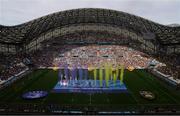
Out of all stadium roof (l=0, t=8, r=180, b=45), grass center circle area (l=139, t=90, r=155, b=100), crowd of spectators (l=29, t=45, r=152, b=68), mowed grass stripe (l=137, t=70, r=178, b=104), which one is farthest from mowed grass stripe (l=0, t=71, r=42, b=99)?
stadium roof (l=0, t=8, r=180, b=45)

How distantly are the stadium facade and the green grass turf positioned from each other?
1084 inches

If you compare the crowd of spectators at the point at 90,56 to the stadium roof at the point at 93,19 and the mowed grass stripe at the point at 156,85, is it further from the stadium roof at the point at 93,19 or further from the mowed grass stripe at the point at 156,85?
the mowed grass stripe at the point at 156,85

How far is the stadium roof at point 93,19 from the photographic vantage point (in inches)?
3826

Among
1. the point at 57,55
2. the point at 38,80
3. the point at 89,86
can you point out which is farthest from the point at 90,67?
the point at 89,86

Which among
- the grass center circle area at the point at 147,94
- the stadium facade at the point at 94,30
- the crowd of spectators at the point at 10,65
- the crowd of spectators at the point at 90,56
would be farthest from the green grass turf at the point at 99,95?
the stadium facade at the point at 94,30

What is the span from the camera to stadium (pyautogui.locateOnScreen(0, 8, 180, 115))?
45.2 m

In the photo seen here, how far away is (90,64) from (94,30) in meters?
25.7

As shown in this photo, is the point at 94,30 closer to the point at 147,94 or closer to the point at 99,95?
the point at 99,95

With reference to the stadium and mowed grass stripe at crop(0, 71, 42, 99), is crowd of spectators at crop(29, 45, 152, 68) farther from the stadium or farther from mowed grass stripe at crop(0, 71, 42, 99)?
mowed grass stripe at crop(0, 71, 42, 99)

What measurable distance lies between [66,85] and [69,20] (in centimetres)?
5016

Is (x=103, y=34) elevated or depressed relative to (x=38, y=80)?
elevated

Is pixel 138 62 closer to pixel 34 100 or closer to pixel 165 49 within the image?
pixel 165 49

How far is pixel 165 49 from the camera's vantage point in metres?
99.4

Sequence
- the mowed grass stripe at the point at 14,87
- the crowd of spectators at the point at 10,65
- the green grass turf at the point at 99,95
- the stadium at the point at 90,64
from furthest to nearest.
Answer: the crowd of spectators at the point at 10,65, the mowed grass stripe at the point at 14,87, the green grass turf at the point at 99,95, the stadium at the point at 90,64
